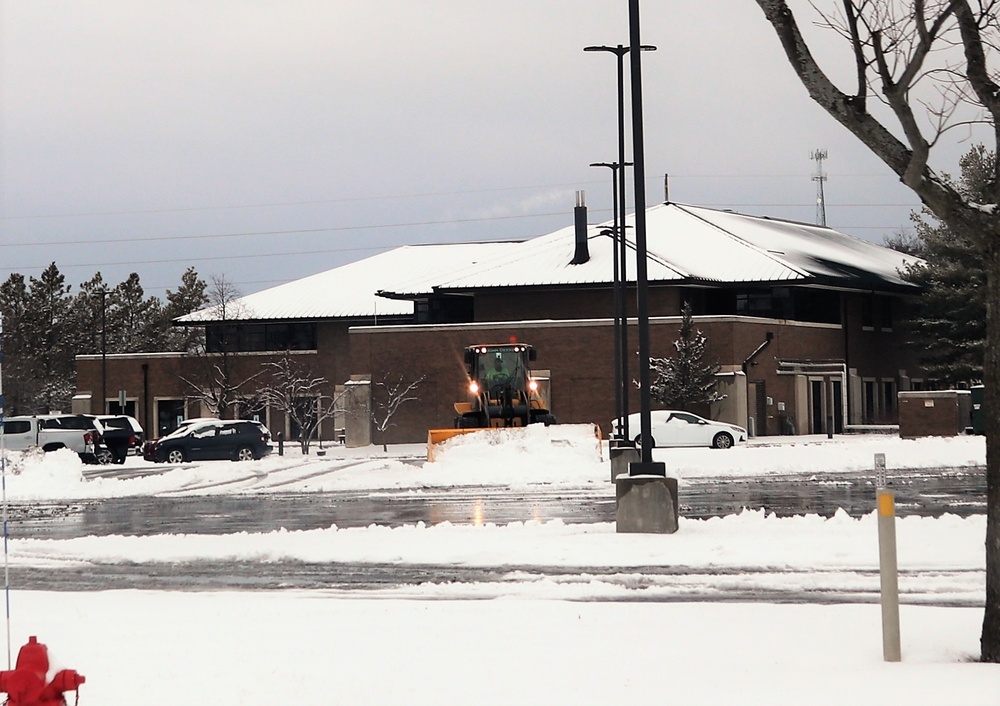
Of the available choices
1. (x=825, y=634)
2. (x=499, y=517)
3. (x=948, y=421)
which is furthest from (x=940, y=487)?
(x=948, y=421)

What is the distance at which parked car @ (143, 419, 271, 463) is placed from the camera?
48.6 metres

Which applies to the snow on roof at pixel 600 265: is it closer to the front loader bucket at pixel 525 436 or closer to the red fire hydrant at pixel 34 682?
the front loader bucket at pixel 525 436

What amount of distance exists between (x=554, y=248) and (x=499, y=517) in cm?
4525

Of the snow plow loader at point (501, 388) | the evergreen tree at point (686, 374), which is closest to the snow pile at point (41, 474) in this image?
the snow plow loader at point (501, 388)

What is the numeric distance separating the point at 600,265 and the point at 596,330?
4.87 m

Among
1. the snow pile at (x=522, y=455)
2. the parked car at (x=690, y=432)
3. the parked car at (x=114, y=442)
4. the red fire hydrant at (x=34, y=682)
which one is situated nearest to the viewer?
the red fire hydrant at (x=34, y=682)

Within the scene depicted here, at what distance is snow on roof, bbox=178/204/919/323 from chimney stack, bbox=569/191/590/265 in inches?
16.2

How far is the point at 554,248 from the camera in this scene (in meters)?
65.9

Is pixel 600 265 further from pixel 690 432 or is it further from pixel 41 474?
pixel 41 474

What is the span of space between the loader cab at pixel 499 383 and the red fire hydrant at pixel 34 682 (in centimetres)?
3225

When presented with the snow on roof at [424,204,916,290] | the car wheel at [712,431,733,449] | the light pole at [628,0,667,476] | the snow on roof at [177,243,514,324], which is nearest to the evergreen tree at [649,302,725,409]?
the snow on roof at [424,204,916,290]

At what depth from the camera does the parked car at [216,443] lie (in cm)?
4859

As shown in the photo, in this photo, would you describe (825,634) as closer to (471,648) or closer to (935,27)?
(471,648)

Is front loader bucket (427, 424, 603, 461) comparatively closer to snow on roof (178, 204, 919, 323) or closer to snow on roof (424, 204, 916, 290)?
snow on roof (178, 204, 919, 323)
